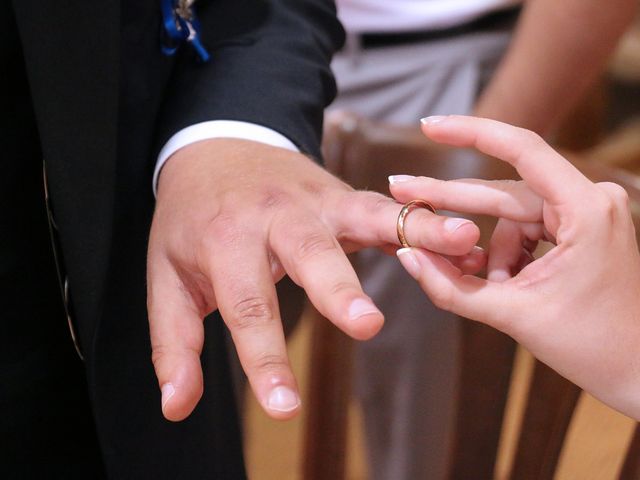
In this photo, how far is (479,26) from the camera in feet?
4.13

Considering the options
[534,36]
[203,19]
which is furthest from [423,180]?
[534,36]

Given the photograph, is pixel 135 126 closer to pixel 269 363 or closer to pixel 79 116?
pixel 79 116

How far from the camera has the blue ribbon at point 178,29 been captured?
23.5 inches

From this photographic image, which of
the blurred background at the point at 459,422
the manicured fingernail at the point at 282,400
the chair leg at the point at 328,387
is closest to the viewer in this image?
the manicured fingernail at the point at 282,400

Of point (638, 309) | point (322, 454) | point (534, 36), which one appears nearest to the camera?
point (638, 309)

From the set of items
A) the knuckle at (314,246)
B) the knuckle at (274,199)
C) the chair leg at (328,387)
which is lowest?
the chair leg at (328,387)

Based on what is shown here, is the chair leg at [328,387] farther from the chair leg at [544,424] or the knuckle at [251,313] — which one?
the knuckle at [251,313]

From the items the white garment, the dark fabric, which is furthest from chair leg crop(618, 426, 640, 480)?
the white garment

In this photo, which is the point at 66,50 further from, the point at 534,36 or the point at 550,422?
the point at 534,36

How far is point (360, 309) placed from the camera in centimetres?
44

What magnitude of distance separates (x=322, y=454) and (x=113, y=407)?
0.26 m

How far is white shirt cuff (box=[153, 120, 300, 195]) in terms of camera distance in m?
0.60

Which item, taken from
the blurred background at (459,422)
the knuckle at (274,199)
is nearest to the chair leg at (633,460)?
the blurred background at (459,422)

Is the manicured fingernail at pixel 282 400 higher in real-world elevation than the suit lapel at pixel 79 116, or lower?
lower
